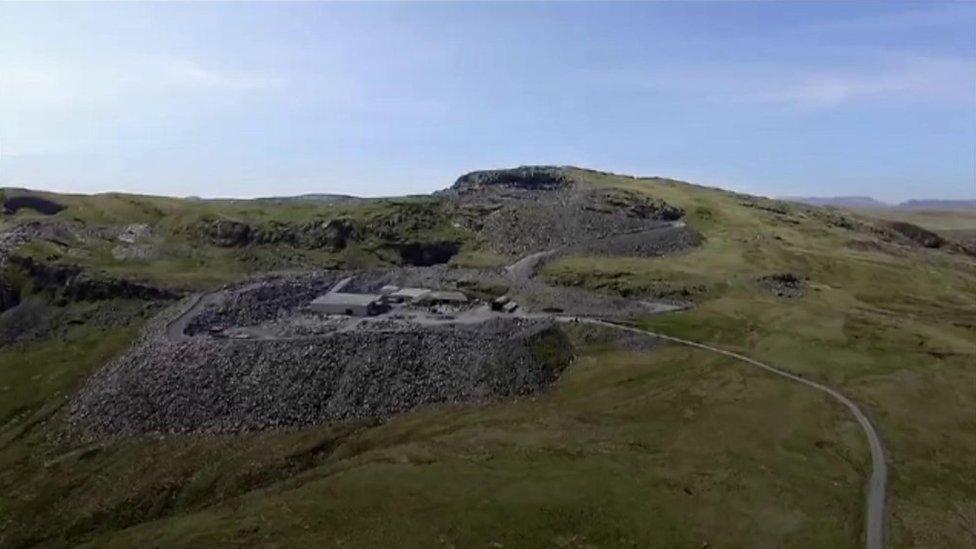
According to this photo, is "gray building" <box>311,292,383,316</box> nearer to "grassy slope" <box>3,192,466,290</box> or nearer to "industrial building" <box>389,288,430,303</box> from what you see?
"industrial building" <box>389,288,430,303</box>

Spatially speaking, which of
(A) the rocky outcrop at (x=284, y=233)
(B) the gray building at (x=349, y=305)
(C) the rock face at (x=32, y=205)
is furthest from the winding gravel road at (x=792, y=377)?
(C) the rock face at (x=32, y=205)

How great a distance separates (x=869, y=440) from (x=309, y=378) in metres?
57.0

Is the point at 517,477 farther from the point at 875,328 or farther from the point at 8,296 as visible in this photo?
the point at 8,296

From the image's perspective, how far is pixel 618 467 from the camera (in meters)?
63.3

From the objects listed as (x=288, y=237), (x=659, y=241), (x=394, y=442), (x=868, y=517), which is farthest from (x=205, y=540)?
(x=659, y=241)

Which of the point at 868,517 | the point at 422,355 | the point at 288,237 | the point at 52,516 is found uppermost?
the point at 288,237

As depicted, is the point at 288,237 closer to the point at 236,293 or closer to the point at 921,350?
the point at 236,293

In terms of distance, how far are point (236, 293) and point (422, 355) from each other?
39.6m

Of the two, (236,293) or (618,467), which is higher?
(236,293)

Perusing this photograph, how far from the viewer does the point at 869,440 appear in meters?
69.5

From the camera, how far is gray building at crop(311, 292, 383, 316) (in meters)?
101

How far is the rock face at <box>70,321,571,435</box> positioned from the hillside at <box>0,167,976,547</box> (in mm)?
667

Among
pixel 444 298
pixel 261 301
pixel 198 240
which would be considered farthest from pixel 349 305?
pixel 198 240

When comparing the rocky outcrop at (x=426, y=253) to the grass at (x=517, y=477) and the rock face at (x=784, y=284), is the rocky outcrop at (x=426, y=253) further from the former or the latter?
the grass at (x=517, y=477)
